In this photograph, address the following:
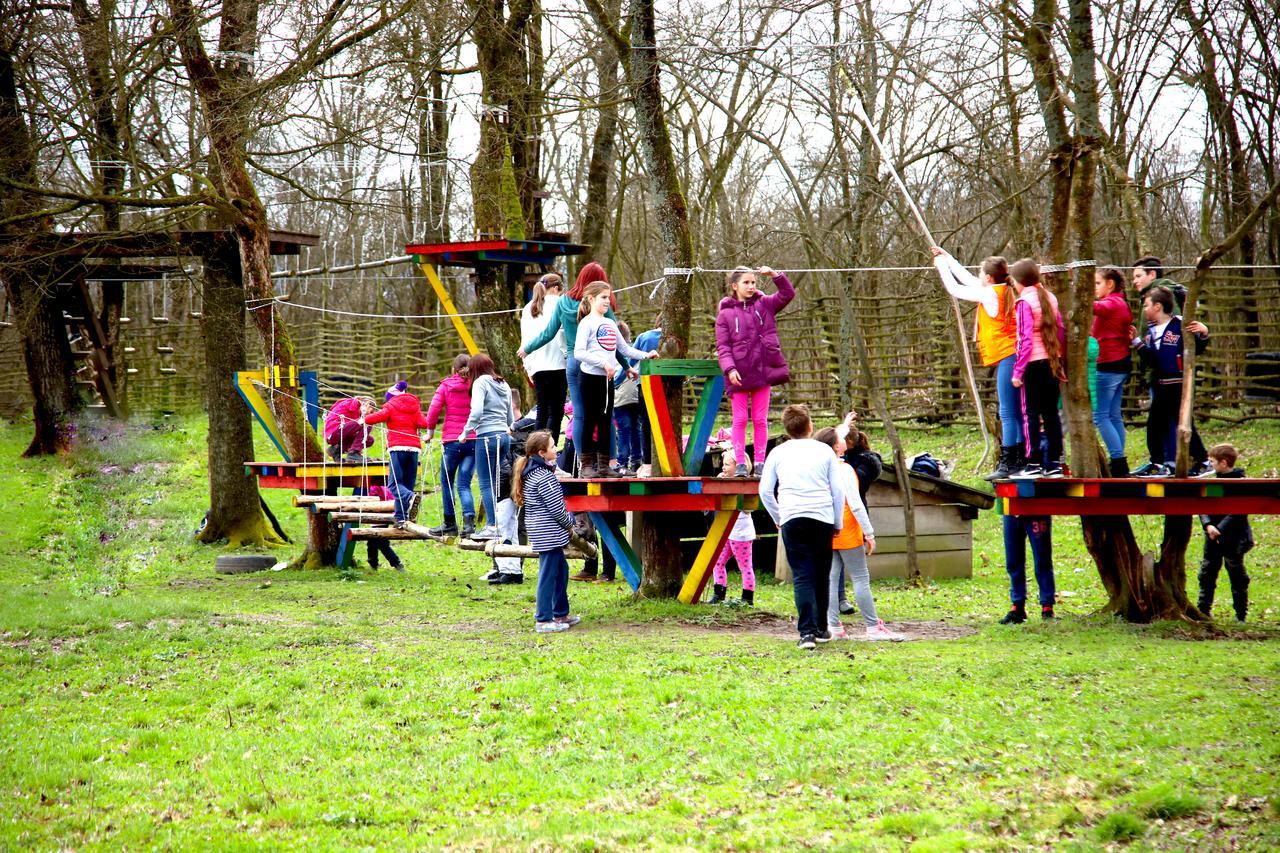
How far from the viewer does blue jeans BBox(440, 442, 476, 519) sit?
466 inches

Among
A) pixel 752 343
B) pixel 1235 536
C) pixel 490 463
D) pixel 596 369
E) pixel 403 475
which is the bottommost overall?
pixel 1235 536

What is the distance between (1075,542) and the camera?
15172 millimetres

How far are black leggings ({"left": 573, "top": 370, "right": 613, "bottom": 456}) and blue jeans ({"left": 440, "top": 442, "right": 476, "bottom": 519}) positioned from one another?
1.75 m

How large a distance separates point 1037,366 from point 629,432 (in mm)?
4154

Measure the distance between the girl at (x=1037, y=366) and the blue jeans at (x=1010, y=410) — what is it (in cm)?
4

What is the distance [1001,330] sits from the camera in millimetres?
9328

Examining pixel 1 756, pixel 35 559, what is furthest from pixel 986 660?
pixel 35 559

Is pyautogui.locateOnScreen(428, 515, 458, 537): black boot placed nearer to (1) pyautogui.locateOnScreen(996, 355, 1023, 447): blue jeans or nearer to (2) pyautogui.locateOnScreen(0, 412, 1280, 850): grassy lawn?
(2) pyautogui.locateOnScreen(0, 412, 1280, 850): grassy lawn

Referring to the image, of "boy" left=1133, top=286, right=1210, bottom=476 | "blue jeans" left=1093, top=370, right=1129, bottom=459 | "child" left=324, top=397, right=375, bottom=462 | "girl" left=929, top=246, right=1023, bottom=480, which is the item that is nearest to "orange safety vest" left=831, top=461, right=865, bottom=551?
"girl" left=929, top=246, right=1023, bottom=480

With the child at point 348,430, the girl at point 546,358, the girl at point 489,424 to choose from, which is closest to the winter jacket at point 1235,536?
the girl at point 546,358

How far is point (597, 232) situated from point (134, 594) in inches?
442

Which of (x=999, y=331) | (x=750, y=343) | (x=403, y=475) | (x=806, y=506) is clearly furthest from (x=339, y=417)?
(x=999, y=331)

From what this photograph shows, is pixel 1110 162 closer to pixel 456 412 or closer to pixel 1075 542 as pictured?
pixel 1075 542

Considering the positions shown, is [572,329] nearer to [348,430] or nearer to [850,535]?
[850,535]
